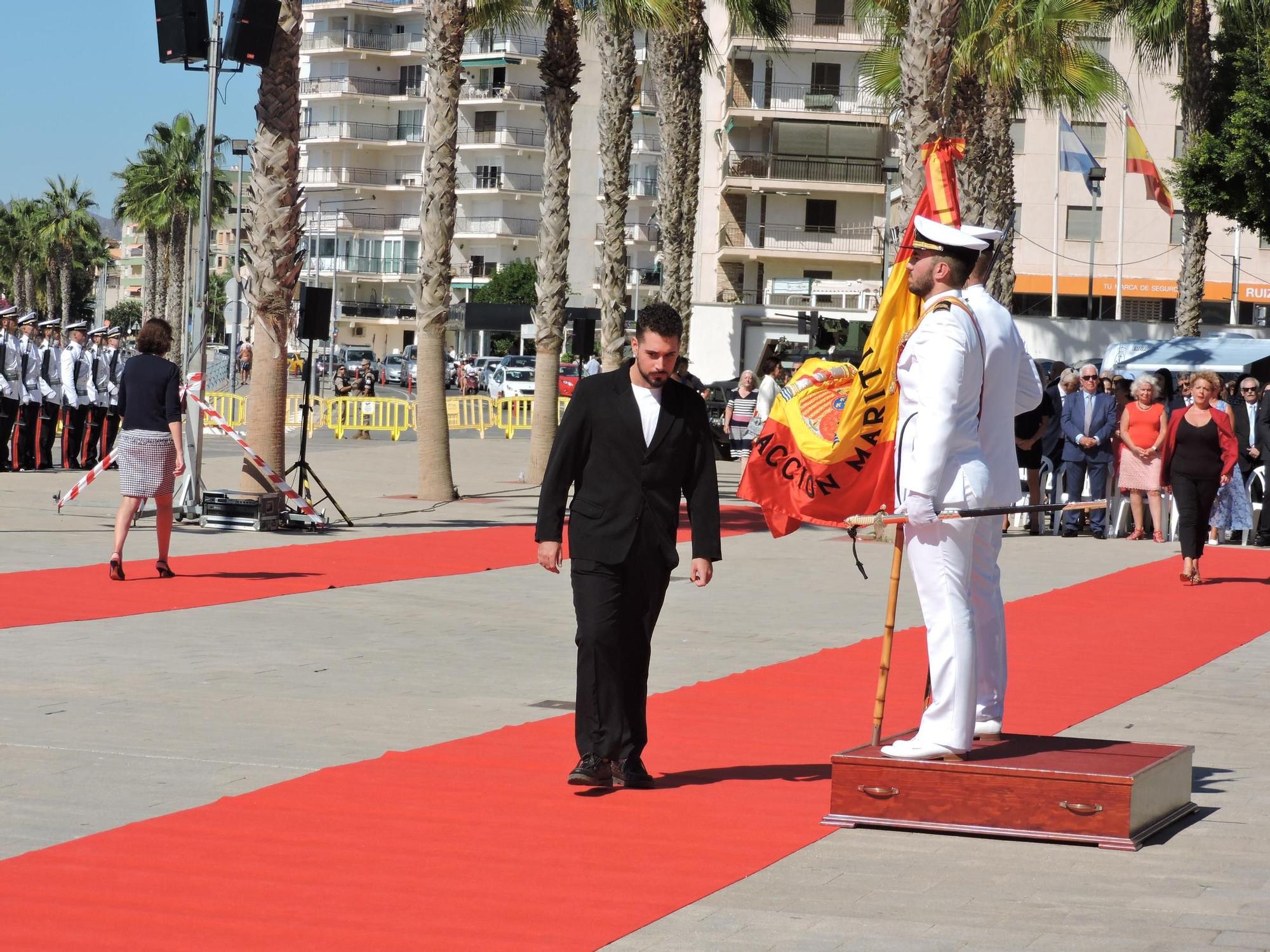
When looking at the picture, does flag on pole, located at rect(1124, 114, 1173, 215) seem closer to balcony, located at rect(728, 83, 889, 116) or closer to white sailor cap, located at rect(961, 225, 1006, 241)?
balcony, located at rect(728, 83, 889, 116)

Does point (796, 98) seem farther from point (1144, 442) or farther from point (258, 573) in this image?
point (258, 573)

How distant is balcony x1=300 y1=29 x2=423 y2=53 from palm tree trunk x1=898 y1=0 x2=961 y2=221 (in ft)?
311

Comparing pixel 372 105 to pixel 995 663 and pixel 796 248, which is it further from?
pixel 995 663

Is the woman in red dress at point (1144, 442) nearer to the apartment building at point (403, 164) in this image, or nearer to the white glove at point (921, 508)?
the white glove at point (921, 508)

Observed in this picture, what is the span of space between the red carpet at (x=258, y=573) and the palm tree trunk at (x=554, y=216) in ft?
21.4

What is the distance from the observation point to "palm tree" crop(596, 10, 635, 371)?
26.5 m

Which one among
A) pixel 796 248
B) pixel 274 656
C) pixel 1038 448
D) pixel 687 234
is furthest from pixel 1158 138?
pixel 274 656

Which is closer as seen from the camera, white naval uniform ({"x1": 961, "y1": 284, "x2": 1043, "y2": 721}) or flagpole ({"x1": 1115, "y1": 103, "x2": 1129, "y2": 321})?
white naval uniform ({"x1": 961, "y1": 284, "x2": 1043, "y2": 721})

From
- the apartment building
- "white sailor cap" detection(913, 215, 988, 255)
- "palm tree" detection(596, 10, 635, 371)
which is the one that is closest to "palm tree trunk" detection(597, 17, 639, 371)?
"palm tree" detection(596, 10, 635, 371)

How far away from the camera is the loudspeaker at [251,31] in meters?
17.6

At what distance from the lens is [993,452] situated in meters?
6.59

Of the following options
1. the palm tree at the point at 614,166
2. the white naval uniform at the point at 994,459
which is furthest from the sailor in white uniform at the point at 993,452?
the palm tree at the point at 614,166

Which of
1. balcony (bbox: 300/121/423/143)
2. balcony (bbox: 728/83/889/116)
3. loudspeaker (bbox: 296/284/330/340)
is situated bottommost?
loudspeaker (bbox: 296/284/330/340)

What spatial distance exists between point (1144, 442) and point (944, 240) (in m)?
14.4
